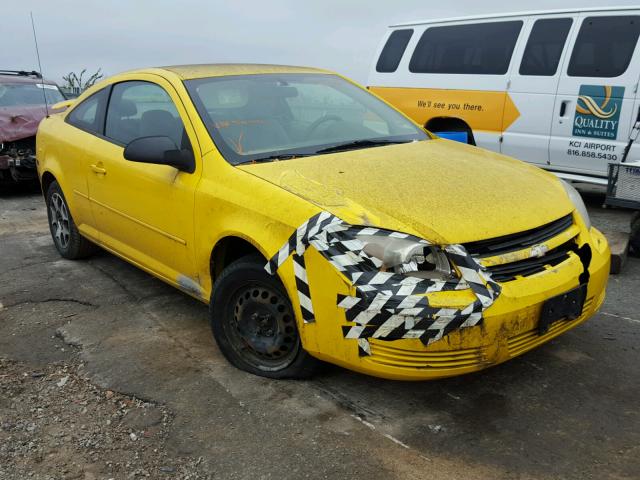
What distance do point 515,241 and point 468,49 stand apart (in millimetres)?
5217

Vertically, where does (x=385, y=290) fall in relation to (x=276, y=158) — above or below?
below

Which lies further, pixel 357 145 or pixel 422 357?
pixel 357 145

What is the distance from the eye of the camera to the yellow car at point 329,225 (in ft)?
8.36

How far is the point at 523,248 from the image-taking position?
9.12ft

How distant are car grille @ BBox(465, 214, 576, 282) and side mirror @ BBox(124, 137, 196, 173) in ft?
5.25

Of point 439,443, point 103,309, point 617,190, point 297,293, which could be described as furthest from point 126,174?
point 617,190

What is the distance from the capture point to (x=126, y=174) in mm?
3877

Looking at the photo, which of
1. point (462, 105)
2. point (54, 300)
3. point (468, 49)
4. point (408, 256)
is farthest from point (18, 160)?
point (408, 256)

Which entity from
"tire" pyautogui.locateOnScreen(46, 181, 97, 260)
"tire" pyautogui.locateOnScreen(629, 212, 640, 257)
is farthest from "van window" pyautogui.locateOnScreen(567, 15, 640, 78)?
"tire" pyautogui.locateOnScreen(46, 181, 97, 260)

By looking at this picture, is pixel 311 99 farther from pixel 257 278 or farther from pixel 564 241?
pixel 564 241

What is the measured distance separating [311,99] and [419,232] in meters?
1.68

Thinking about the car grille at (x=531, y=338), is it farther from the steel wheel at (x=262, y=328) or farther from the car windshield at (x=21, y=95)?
the car windshield at (x=21, y=95)

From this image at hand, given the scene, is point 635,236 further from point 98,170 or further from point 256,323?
point 98,170

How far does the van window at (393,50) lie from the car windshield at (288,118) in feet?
13.4
